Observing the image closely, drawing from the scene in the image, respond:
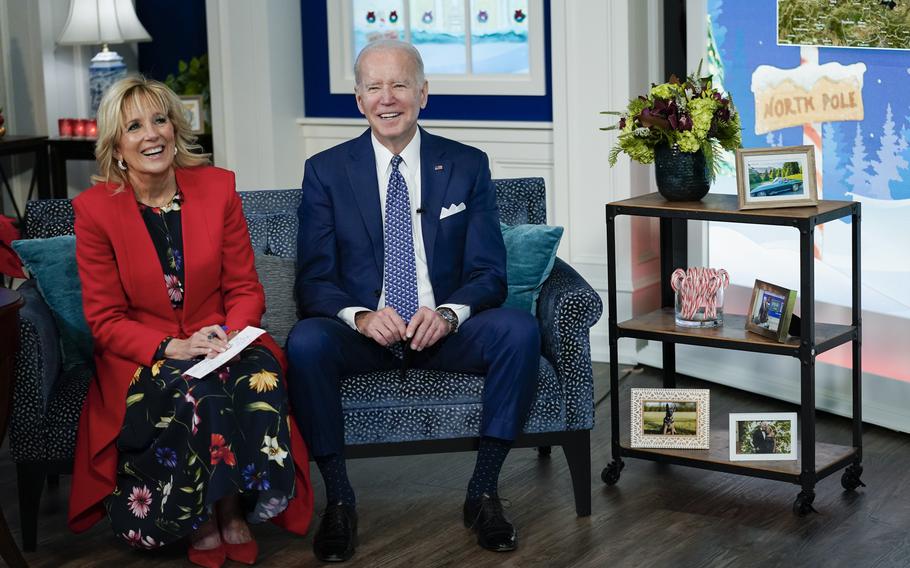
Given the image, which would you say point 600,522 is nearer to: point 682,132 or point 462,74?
point 682,132

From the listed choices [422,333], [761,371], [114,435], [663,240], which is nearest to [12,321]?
[114,435]

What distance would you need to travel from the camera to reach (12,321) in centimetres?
280

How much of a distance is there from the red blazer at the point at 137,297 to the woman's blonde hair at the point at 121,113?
48mm

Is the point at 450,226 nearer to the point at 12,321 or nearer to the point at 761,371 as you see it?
the point at 12,321

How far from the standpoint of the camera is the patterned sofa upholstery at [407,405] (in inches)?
119

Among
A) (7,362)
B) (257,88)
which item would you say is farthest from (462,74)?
(7,362)

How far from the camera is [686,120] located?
3242 mm

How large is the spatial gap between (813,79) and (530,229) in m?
1.20

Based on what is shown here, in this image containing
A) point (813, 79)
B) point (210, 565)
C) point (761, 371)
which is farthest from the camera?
point (761, 371)

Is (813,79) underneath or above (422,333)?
above

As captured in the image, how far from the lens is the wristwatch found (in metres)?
3.14

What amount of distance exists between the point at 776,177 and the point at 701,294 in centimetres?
39

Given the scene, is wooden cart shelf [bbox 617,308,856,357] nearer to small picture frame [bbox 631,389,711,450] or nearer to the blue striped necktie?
small picture frame [bbox 631,389,711,450]

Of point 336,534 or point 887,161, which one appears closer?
point 336,534
